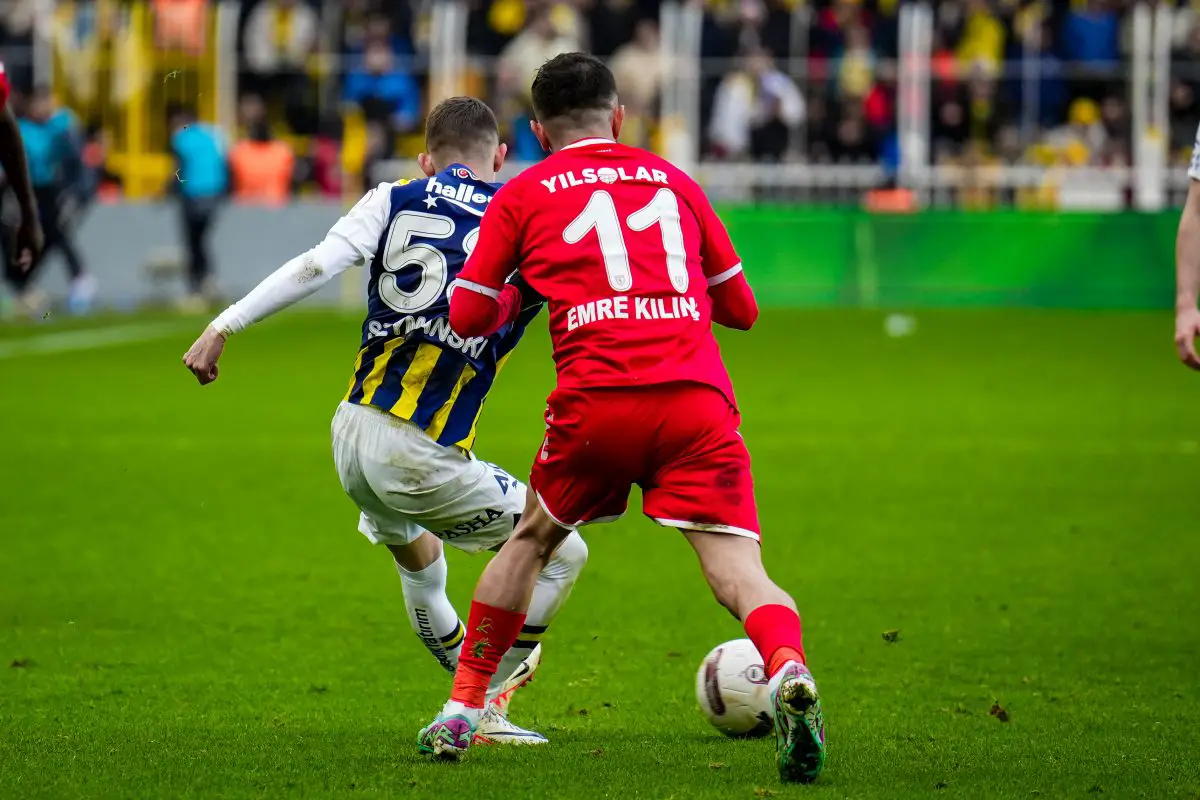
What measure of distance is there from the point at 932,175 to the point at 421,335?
18469 mm

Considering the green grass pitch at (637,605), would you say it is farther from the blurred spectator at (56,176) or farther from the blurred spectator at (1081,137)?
the blurred spectator at (1081,137)

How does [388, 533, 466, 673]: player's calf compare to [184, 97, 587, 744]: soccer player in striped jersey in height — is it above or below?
below

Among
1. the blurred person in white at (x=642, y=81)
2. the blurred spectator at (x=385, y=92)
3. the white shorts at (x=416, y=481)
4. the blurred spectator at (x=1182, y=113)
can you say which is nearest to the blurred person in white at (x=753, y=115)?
the blurred person in white at (x=642, y=81)

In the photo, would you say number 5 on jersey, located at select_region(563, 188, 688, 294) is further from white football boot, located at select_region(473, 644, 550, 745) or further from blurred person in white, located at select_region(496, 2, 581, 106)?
blurred person in white, located at select_region(496, 2, 581, 106)

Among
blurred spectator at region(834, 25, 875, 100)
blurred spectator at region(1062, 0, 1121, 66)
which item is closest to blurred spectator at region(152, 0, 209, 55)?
blurred spectator at region(834, 25, 875, 100)

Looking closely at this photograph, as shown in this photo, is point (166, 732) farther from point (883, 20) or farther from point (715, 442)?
point (883, 20)

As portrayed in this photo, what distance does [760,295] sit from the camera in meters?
22.3

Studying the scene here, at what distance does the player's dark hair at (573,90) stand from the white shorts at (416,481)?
1.03 metres

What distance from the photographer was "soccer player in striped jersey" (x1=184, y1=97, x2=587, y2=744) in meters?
5.40

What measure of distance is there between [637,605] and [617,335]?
11.0ft

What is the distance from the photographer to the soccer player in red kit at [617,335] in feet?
16.0

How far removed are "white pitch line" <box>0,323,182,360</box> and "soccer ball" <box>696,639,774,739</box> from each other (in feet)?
43.8

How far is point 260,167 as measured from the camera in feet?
78.4

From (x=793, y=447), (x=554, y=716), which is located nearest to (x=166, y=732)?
(x=554, y=716)
